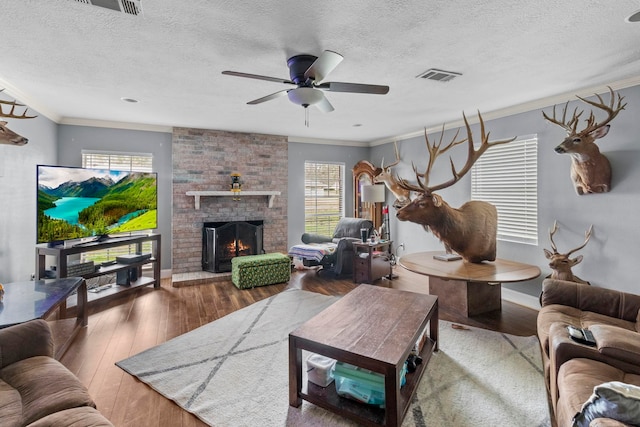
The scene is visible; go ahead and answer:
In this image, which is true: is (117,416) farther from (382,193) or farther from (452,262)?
(382,193)

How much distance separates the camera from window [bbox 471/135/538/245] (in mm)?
3895

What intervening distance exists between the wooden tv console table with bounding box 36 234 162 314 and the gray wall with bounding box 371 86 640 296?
4987 mm

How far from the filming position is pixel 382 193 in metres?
5.88

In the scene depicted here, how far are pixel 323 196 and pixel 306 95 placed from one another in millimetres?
4256

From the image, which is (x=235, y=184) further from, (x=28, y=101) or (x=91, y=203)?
(x=28, y=101)

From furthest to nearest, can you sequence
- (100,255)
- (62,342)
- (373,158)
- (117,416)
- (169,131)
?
(373,158), (169,131), (100,255), (62,342), (117,416)

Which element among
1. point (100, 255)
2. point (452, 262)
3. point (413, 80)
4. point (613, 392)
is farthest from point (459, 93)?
point (100, 255)

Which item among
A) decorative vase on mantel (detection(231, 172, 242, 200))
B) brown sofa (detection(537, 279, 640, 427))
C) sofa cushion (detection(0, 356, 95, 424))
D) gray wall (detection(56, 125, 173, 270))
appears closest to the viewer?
sofa cushion (detection(0, 356, 95, 424))

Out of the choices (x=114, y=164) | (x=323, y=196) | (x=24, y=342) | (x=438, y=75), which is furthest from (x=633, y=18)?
(x=114, y=164)

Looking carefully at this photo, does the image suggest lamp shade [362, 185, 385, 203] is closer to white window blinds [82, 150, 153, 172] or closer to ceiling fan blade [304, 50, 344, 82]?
ceiling fan blade [304, 50, 344, 82]

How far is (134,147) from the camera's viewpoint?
5047 mm

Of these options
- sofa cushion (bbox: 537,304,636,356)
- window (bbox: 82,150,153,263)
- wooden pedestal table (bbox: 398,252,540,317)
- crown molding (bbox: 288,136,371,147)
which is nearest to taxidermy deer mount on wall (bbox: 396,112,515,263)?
wooden pedestal table (bbox: 398,252,540,317)

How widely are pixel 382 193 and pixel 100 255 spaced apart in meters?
4.86

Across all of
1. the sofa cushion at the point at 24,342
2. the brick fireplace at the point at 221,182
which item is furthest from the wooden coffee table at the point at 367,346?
the brick fireplace at the point at 221,182
